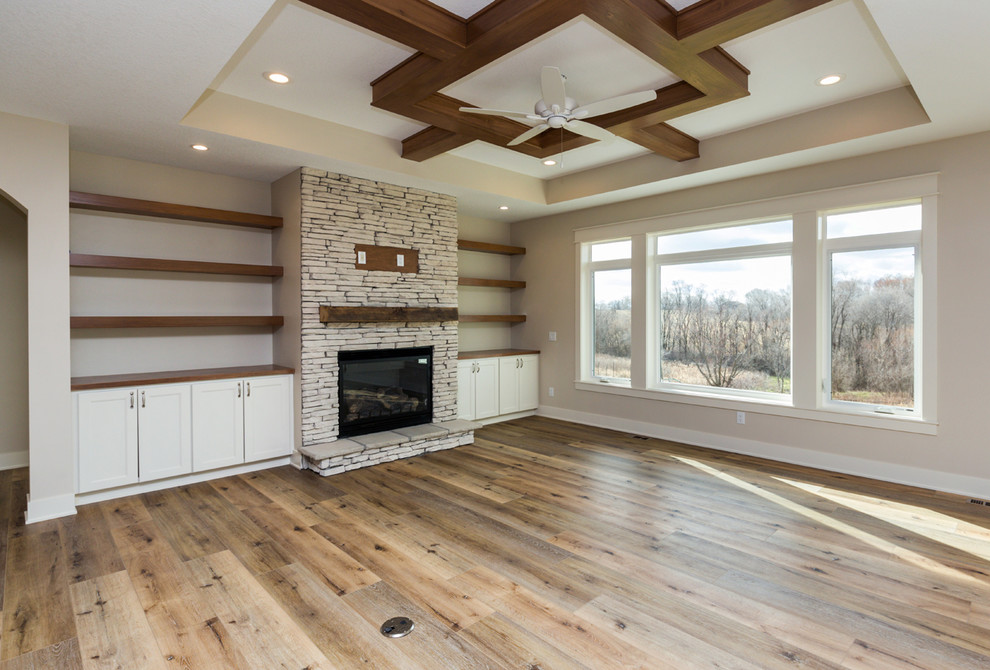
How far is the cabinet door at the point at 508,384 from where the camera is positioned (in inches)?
256

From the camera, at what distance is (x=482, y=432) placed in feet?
19.7

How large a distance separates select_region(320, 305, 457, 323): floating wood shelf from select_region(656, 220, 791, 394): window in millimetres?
2455

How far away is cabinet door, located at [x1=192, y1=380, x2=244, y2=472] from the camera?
4.17 meters

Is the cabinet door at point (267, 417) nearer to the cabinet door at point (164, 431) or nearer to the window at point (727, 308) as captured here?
the cabinet door at point (164, 431)

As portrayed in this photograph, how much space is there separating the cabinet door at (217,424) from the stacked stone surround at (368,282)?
1.73 feet

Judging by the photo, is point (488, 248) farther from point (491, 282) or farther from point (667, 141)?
point (667, 141)

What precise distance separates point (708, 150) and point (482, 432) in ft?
12.3

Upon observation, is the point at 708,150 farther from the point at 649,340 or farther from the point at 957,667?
the point at 957,667

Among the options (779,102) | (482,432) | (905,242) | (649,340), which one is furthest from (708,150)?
(482,432)

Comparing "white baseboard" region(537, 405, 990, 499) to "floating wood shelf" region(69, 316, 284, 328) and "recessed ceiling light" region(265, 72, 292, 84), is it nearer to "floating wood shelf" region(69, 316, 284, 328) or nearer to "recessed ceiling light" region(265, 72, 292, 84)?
"floating wood shelf" region(69, 316, 284, 328)

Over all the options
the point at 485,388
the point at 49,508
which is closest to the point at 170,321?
the point at 49,508

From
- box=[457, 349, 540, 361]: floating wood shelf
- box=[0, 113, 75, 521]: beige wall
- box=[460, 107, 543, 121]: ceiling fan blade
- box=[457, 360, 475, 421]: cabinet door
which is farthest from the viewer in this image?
box=[457, 349, 540, 361]: floating wood shelf

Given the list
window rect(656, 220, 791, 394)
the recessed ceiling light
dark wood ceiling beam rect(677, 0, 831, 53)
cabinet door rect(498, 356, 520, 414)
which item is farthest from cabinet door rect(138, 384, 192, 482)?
window rect(656, 220, 791, 394)

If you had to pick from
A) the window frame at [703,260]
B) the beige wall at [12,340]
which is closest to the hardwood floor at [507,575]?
the beige wall at [12,340]
